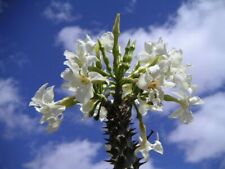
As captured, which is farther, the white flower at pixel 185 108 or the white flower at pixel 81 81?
the white flower at pixel 185 108

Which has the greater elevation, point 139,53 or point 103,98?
point 139,53

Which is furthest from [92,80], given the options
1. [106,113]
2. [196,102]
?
[196,102]

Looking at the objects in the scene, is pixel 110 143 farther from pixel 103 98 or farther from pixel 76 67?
pixel 76 67

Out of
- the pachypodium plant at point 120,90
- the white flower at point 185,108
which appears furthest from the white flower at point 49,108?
the white flower at point 185,108

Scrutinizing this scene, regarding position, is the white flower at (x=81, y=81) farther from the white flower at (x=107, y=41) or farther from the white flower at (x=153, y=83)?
the white flower at (x=107, y=41)

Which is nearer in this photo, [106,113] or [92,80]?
[92,80]

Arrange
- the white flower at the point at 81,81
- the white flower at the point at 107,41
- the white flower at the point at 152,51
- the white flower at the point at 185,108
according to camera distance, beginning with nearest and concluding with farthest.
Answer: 1. the white flower at the point at 81,81
2. the white flower at the point at 152,51
3. the white flower at the point at 185,108
4. the white flower at the point at 107,41

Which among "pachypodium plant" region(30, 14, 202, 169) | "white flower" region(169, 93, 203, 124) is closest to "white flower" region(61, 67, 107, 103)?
"pachypodium plant" region(30, 14, 202, 169)

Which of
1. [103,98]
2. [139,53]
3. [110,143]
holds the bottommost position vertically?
[110,143]

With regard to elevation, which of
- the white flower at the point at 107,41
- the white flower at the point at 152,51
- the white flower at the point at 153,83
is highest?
the white flower at the point at 107,41
